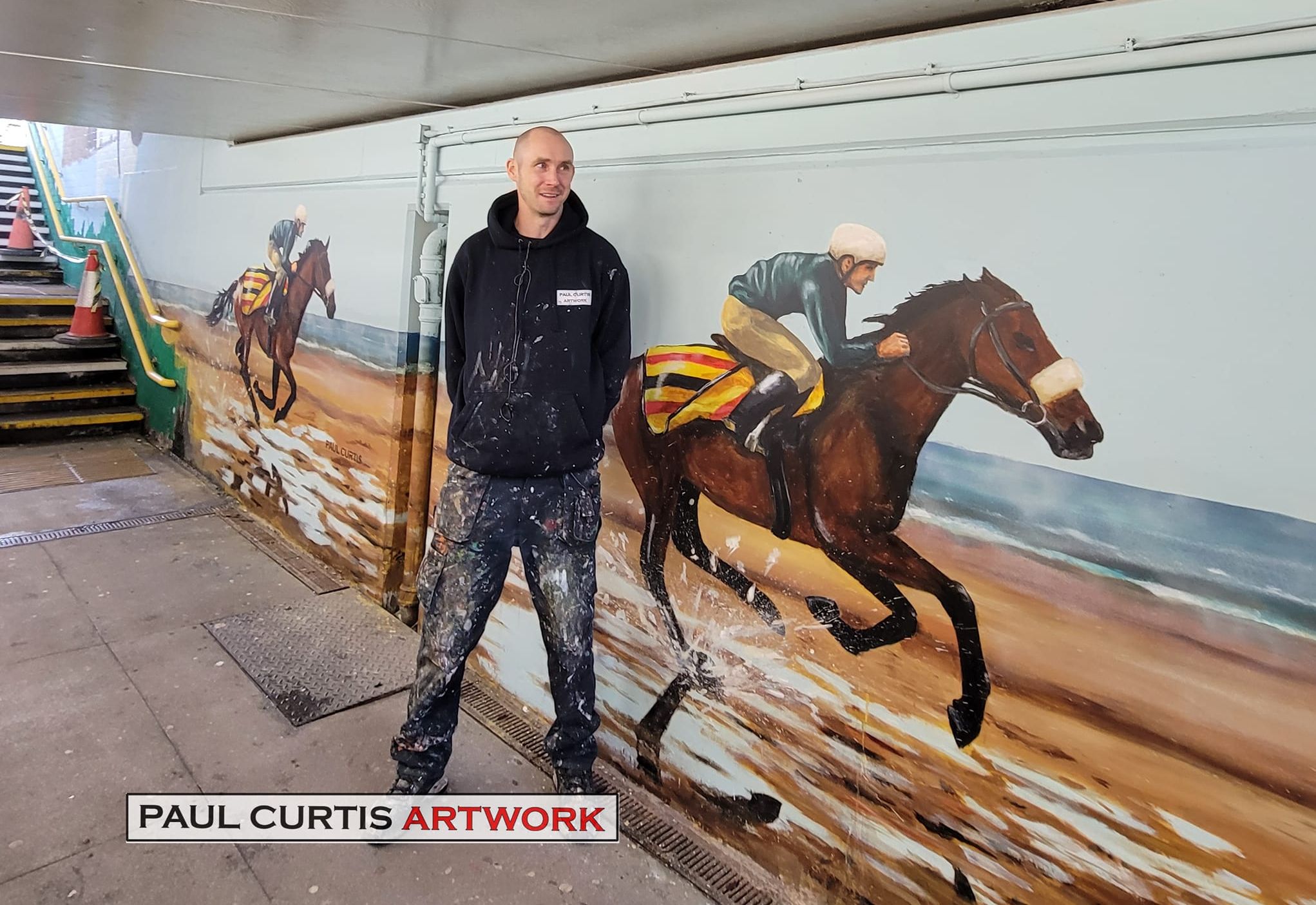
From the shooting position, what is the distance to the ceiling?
5.90 ft

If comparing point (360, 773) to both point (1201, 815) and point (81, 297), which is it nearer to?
point (1201, 815)

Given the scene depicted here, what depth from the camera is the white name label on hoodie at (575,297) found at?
218 centimetres

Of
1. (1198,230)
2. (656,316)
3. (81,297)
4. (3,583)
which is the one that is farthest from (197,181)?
(1198,230)

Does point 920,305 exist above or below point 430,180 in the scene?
below

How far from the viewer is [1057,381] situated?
5.39ft

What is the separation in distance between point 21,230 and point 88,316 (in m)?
2.25

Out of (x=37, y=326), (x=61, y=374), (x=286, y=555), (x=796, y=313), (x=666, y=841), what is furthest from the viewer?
(x=37, y=326)

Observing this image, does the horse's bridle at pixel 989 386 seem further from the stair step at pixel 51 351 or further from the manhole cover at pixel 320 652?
the stair step at pixel 51 351

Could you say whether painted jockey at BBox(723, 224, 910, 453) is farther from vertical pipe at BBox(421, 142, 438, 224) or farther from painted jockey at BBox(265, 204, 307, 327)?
painted jockey at BBox(265, 204, 307, 327)

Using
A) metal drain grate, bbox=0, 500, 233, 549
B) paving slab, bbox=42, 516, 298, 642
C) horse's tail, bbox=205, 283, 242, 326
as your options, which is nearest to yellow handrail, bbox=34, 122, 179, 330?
horse's tail, bbox=205, 283, 242, 326

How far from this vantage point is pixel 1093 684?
5.35 ft

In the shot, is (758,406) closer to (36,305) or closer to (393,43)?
(393,43)

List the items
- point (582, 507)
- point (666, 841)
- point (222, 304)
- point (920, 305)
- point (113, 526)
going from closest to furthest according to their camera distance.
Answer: point (920, 305)
point (582, 507)
point (666, 841)
point (113, 526)
point (222, 304)

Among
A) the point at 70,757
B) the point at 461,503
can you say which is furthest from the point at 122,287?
the point at 461,503
